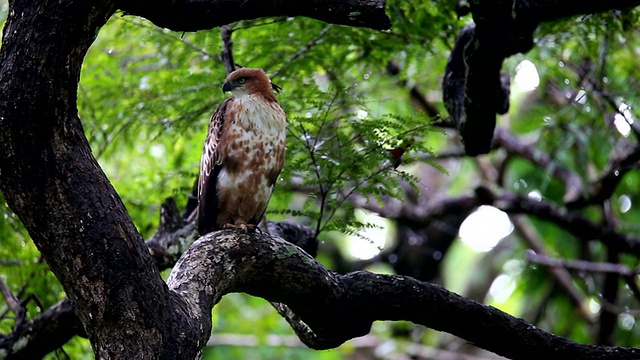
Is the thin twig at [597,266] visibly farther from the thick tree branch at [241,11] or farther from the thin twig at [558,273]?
the thick tree branch at [241,11]

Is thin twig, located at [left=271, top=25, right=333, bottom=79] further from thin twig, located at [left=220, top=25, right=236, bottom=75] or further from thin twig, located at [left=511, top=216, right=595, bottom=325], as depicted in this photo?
thin twig, located at [left=511, top=216, right=595, bottom=325]

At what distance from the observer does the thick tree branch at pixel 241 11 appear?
3.68 m

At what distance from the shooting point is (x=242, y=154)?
512cm

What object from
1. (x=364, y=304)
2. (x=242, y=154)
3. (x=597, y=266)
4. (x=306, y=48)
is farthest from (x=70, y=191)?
(x=597, y=266)

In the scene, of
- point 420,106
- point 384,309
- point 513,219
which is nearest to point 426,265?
point 513,219

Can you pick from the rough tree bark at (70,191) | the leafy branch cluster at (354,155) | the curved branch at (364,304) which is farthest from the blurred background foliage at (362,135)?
the rough tree bark at (70,191)

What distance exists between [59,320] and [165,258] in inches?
31.1

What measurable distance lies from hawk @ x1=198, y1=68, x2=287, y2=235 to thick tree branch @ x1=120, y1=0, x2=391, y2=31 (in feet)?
4.22

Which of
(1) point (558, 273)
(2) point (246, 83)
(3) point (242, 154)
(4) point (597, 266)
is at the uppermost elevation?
(2) point (246, 83)

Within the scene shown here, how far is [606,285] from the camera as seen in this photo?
846 cm

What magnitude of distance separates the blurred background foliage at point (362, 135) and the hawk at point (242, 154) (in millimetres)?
206

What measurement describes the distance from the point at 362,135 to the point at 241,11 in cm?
164

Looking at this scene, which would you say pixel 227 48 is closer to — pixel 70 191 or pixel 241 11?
pixel 241 11

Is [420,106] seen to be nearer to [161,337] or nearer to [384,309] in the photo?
[384,309]
